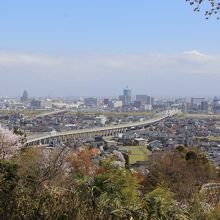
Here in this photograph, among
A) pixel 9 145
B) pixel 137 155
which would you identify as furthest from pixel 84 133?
pixel 9 145

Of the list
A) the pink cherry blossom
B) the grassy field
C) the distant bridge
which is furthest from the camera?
the distant bridge

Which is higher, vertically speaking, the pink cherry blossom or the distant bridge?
the pink cherry blossom

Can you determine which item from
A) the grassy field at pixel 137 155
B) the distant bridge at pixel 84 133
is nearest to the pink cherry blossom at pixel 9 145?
the grassy field at pixel 137 155

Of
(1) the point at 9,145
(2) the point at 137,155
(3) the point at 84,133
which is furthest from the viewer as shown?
(3) the point at 84,133

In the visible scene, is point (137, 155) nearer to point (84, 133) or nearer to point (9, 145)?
point (9, 145)

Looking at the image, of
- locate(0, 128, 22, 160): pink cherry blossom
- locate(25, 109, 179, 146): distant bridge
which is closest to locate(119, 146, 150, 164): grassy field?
locate(25, 109, 179, 146): distant bridge

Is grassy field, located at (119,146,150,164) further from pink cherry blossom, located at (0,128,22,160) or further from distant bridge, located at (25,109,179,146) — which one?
pink cherry blossom, located at (0,128,22,160)

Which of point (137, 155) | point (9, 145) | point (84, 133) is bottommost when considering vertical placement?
point (84, 133)

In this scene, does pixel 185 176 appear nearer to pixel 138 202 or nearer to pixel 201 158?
pixel 201 158

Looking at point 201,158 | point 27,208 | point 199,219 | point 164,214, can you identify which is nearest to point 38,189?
point 27,208

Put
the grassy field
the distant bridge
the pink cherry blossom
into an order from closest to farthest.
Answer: the pink cherry blossom → the grassy field → the distant bridge

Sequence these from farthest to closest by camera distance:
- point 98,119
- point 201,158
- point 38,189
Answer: point 98,119, point 201,158, point 38,189
